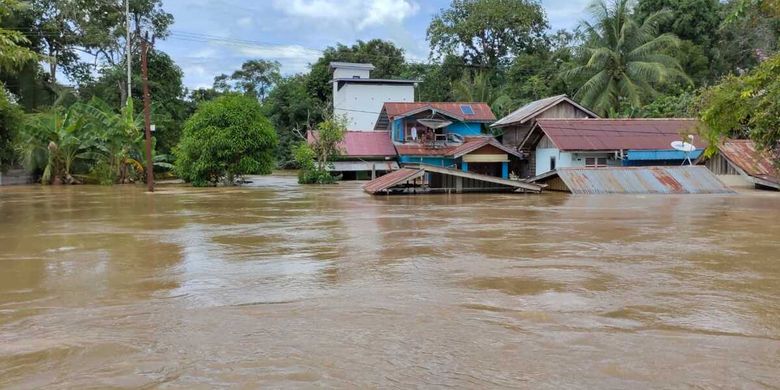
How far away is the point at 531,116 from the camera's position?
35.3m

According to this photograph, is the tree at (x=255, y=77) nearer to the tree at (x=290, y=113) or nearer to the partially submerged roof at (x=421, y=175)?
the tree at (x=290, y=113)

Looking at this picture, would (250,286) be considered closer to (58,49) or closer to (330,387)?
(330,387)

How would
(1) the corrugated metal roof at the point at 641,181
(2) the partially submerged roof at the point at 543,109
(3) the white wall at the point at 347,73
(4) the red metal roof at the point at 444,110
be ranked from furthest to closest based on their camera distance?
(3) the white wall at the point at 347,73, (4) the red metal roof at the point at 444,110, (2) the partially submerged roof at the point at 543,109, (1) the corrugated metal roof at the point at 641,181

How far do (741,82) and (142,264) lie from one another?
12757 millimetres

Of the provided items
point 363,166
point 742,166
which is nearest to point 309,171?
point 363,166

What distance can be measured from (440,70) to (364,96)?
24.4 feet

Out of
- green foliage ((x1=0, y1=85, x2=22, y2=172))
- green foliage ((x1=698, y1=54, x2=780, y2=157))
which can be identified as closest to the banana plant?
green foliage ((x1=0, y1=85, x2=22, y2=172))

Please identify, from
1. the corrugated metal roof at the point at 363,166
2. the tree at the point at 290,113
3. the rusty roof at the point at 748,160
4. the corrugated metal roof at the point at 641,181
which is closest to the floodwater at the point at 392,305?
A: the corrugated metal roof at the point at 641,181

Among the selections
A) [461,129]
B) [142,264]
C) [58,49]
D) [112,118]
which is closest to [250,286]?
[142,264]

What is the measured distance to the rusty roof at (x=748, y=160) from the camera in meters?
26.9

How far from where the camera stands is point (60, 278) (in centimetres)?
859

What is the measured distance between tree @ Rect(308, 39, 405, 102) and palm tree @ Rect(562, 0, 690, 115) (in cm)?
2446

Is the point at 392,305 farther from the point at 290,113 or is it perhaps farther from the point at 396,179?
the point at 290,113

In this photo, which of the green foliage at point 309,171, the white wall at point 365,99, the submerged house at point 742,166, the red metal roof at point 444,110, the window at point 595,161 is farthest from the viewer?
the white wall at point 365,99
